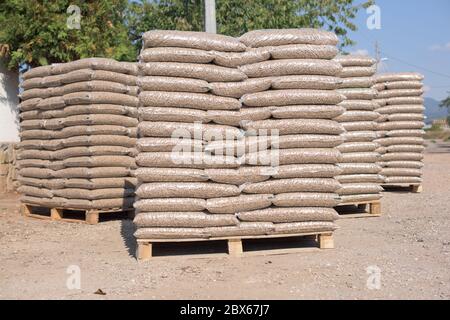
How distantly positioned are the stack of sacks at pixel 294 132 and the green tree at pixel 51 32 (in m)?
5.85

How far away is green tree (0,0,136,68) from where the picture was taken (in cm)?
1048

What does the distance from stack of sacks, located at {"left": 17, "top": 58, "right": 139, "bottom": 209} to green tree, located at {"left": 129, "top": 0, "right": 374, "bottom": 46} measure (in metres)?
5.96

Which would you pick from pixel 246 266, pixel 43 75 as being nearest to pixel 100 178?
pixel 43 75

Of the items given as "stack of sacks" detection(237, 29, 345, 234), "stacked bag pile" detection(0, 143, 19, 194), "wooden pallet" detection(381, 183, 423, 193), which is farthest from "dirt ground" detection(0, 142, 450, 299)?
"stacked bag pile" detection(0, 143, 19, 194)

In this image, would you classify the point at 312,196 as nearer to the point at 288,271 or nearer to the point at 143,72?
the point at 288,271

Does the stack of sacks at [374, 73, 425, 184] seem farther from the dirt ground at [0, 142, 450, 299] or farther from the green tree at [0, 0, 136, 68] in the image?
the green tree at [0, 0, 136, 68]

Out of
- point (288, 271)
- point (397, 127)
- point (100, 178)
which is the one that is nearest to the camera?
point (288, 271)

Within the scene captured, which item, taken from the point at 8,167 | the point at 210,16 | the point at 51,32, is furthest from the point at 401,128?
the point at 8,167

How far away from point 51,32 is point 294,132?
21.6 feet

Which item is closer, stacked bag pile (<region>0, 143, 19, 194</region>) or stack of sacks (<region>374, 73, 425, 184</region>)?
stack of sacks (<region>374, 73, 425, 184</region>)

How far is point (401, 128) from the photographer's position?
1073cm

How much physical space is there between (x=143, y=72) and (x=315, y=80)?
176cm

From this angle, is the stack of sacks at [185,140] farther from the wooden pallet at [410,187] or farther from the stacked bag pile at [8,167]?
the stacked bag pile at [8,167]
